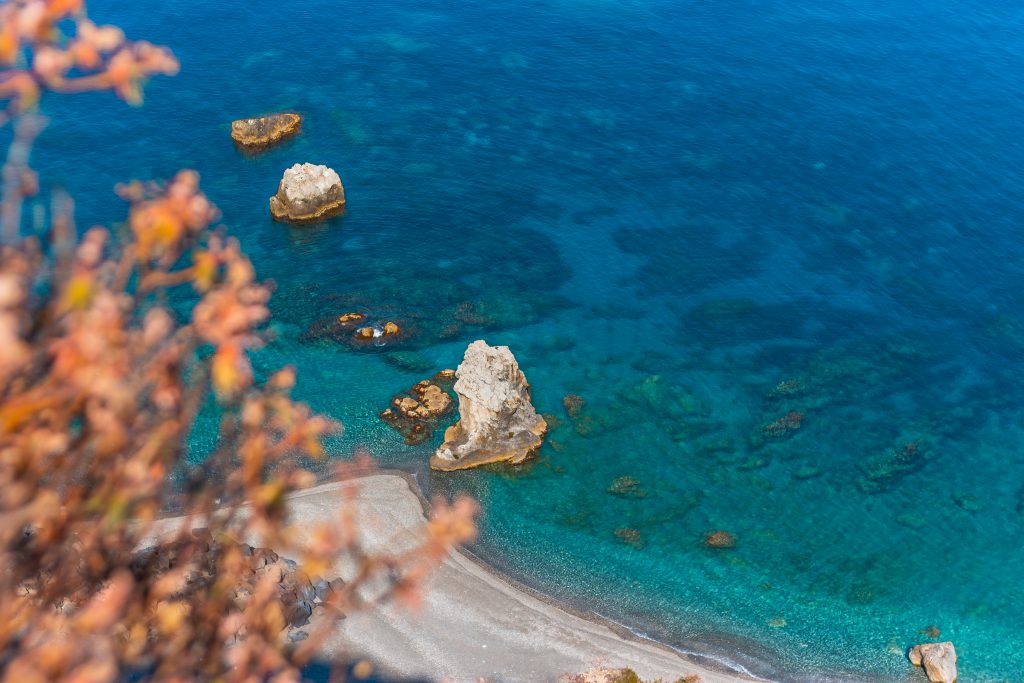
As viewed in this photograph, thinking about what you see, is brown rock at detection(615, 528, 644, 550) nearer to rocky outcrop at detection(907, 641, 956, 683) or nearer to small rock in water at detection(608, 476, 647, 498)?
small rock in water at detection(608, 476, 647, 498)

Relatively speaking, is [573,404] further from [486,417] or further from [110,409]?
[110,409]

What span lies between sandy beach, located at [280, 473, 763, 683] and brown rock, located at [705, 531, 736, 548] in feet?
29.2

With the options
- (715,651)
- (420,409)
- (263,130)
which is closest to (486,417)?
(420,409)

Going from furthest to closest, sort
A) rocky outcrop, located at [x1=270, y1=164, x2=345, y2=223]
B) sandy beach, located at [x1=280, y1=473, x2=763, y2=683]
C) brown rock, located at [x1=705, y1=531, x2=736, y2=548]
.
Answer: rocky outcrop, located at [x1=270, y1=164, x2=345, y2=223]
brown rock, located at [x1=705, y1=531, x2=736, y2=548]
sandy beach, located at [x1=280, y1=473, x2=763, y2=683]

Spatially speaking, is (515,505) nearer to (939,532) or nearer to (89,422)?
(939,532)

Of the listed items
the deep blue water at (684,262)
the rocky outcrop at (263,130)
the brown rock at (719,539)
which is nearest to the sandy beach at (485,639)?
the deep blue water at (684,262)

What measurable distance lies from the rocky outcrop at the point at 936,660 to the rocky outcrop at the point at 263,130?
259 ft

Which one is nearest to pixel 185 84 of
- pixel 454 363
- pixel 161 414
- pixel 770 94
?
pixel 454 363

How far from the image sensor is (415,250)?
8044 cm

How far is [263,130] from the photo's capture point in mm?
95375

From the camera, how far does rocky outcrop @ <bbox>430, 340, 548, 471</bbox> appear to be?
5753 centimetres

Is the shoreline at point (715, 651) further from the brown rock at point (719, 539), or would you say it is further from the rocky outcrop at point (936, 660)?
the brown rock at point (719, 539)

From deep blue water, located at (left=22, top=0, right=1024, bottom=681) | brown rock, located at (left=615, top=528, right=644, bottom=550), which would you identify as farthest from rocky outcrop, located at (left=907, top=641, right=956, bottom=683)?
brown rock, located at (left=615, top=528, right=644, bottom=550)

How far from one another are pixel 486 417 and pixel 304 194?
36774 mm
